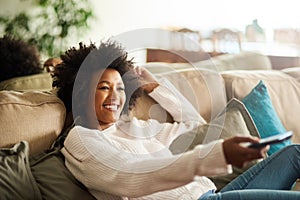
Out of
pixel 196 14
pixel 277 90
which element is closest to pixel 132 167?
pixel 277 90

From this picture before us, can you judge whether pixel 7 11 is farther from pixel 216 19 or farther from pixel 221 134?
pixel 221 134

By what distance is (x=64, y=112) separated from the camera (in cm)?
149

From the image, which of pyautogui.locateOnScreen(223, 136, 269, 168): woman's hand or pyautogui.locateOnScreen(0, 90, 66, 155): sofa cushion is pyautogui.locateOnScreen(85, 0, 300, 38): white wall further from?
pyautogui.locateOnScreen(223, 136, 269, 168): woman's hand

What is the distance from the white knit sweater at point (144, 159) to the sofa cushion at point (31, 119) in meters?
0.11

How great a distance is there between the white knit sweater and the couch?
5 centimetres

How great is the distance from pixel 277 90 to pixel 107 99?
0.99 meters

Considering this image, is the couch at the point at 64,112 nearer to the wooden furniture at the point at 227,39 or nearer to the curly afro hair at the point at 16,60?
the curly afro hair at the point at 16,60

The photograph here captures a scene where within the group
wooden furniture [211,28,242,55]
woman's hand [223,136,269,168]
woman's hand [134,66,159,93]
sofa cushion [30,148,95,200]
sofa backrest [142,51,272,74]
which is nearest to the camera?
woman's hand [223,136,269,168]

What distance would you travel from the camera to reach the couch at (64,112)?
4.16 ft

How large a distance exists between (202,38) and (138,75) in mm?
1781

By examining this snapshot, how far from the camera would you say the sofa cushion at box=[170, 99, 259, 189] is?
5.42ft

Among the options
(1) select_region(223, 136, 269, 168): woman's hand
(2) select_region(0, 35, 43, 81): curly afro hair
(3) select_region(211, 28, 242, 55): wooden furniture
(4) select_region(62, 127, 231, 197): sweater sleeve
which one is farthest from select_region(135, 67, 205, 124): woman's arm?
(3) select_region(211, 28, 242, 55): wooden furniture

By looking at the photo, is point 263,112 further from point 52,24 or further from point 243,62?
point 52,24

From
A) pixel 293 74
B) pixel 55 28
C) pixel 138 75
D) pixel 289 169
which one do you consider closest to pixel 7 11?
pixel 55 28
